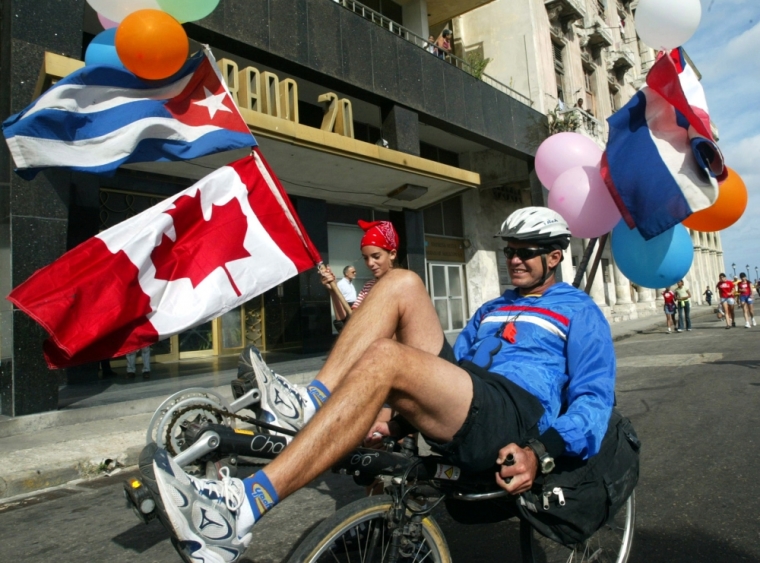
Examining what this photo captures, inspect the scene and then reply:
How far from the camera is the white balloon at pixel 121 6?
410 cm

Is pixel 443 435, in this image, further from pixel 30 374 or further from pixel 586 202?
pixel 30 374

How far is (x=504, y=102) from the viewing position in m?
14.9

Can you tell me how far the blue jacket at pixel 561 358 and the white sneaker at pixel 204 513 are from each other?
105 centimetres

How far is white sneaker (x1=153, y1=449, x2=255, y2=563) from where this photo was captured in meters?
1.48

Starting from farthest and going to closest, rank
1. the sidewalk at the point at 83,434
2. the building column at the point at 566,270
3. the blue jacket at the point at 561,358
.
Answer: the building column at the point at 566,270, the sidewalk at the point at 83,434, the blue jacket at the point at 561,358

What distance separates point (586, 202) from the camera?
133 inches

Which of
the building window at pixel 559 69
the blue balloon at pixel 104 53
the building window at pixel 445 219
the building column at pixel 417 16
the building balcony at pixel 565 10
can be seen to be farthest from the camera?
the building window at pixel 559 69

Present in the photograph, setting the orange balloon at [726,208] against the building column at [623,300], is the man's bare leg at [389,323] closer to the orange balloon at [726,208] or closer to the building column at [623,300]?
the orange balloon at [726,208]

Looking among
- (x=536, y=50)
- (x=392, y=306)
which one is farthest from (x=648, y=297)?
(x=392, y=306)

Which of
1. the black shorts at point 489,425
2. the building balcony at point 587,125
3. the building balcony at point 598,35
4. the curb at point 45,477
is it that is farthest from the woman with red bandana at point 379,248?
the building balcony at point 598,35

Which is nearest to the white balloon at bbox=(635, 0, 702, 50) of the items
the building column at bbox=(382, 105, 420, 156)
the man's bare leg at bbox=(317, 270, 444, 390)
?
the man's bare leg at bbox=(317, 270, 444, 390)

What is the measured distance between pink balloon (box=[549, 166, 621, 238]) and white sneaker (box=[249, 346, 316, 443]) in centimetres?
198

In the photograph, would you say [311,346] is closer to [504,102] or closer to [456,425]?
[504,102]

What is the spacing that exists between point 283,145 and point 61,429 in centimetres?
511
